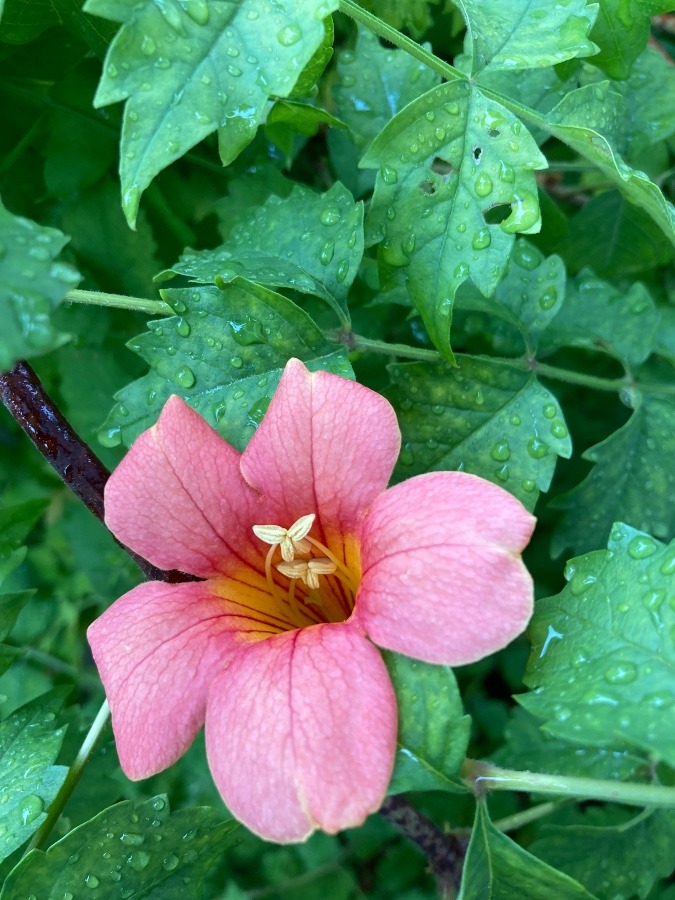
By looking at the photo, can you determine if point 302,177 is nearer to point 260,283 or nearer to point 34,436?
point 260,283

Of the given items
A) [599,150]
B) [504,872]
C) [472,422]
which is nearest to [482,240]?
[599,150]

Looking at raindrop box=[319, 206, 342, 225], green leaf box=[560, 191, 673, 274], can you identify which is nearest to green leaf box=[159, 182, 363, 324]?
raindrop box=[319, 206, 342, 225]

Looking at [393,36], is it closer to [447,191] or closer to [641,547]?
[447,191]

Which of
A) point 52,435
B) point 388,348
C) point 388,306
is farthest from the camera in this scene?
point 388,306

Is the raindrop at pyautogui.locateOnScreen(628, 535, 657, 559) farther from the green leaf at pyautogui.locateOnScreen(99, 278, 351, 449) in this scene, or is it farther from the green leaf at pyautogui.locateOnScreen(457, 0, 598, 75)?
the green leaf at pyautogui.locateOnScreen(457, 0, 598, 75)

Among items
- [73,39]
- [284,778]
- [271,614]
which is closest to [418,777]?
[284,778]

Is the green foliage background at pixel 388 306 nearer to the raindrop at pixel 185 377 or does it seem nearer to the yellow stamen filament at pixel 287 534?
the raindrop at pixel 185 377

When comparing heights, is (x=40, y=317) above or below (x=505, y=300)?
above
